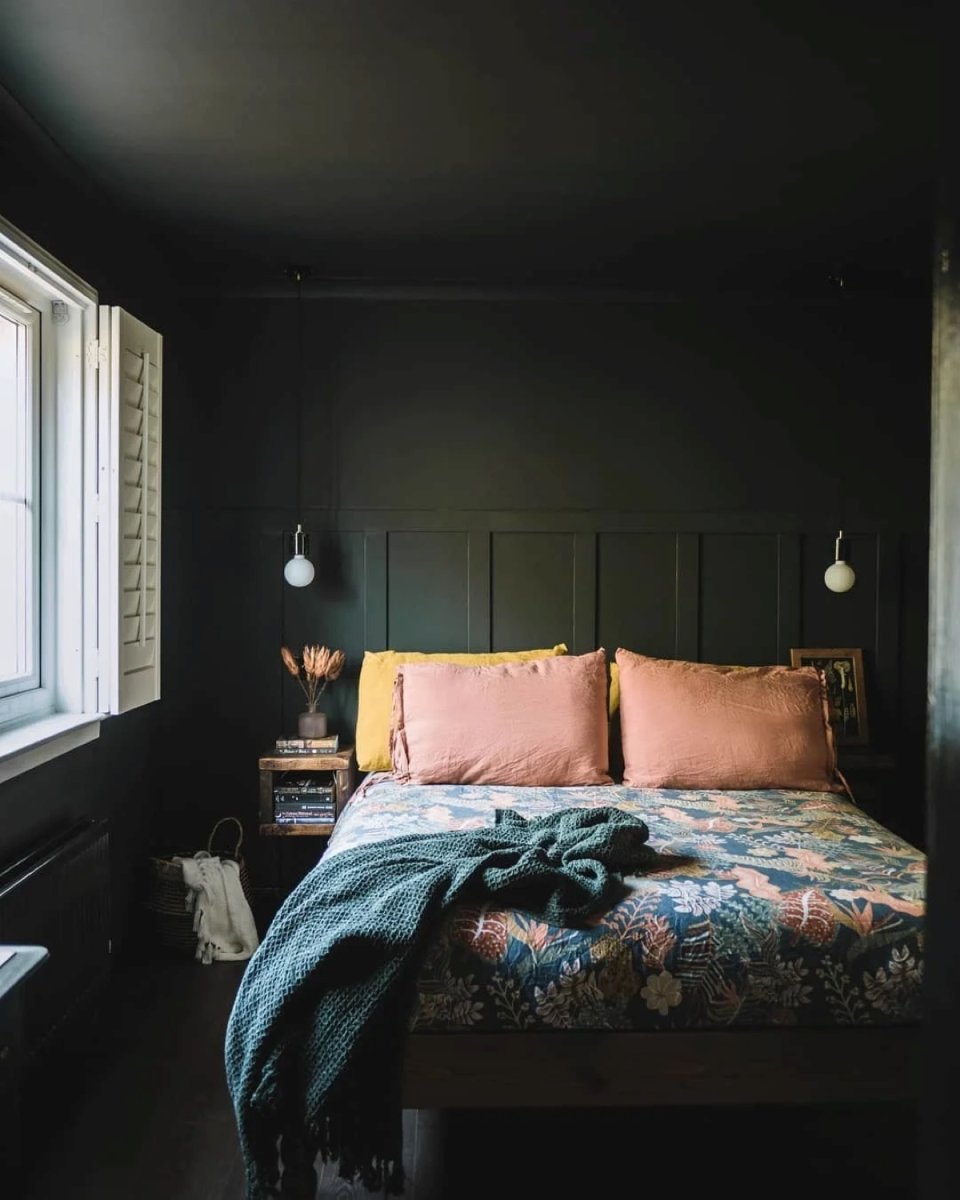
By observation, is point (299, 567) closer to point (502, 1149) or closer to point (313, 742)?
point (313, 742)

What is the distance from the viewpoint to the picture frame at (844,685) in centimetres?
430

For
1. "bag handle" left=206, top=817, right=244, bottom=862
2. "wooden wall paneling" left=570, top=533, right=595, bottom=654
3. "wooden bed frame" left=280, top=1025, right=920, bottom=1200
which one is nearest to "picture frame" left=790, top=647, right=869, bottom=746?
"wooden wall paneling" left=570, top=533, right=595, bottom=654

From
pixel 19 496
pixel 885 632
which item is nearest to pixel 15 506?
pixel 19 496

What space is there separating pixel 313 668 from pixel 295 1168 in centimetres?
228

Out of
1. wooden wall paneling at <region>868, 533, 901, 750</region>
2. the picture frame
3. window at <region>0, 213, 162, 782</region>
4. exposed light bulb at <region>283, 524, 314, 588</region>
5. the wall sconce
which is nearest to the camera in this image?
window at <region>0, 213, 162, 782</region>

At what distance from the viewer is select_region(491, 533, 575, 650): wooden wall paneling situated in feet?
14.3

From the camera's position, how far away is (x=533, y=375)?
4.36 m

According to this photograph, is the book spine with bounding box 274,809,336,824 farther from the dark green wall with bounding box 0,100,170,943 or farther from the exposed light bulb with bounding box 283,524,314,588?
the exposed light bulb with bounding box 283,524,314,588

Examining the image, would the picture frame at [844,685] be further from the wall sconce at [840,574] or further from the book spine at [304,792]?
the book spine at [304,792]

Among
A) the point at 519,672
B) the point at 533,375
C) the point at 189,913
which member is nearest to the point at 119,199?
the point at 533,375

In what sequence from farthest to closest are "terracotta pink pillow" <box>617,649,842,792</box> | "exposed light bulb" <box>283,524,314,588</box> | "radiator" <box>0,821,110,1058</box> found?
"exposed light bulb" <box>283,524,314,588</box> < "terracotta pink pillow" <box>617,649,842,792</box> < "radiator" <box>0,821,110,1058</box>

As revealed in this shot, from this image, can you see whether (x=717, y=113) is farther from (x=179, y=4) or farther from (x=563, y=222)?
(x=179, y=4)

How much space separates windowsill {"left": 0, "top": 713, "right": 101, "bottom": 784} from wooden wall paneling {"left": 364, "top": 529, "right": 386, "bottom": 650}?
4.27 ft

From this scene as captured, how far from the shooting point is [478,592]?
435cm
